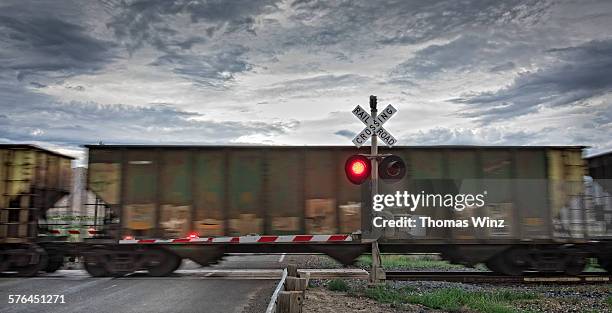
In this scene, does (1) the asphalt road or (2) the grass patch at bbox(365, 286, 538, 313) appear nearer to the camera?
(2) the grass patch at bbox(365, 286, 538, 313)

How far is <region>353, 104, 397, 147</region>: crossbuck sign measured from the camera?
30.0 ft

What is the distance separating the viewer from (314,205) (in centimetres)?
1288

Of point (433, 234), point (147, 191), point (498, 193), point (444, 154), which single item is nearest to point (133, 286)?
point (147, 191)

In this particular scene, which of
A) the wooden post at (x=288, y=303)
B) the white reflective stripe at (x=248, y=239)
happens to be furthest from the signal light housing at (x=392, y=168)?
the white reflective stripe at (x=248, y=239)

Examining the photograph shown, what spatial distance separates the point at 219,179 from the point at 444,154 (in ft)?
20.8

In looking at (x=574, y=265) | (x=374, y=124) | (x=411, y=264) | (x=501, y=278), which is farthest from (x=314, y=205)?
(x=574, y=265)

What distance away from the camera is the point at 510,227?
1286 cm

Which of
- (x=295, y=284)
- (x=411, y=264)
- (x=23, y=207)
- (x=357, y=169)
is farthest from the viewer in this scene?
(x=411, y=264)

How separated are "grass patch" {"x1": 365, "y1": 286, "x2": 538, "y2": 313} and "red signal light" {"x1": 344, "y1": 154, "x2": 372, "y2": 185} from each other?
246 cm

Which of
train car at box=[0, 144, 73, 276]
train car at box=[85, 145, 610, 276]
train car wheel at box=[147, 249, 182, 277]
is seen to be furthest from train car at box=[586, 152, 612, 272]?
train car at box=[0, 144, 73, 276]

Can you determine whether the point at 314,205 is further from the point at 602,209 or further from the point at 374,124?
the point at 602,209

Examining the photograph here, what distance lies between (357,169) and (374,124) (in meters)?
1.33

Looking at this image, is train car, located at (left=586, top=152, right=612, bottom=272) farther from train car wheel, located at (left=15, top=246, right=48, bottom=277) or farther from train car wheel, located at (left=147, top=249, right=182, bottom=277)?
train car wheel, located at (left=15, top=246, right=48, bottom=277)

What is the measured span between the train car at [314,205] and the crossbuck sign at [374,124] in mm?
3626
